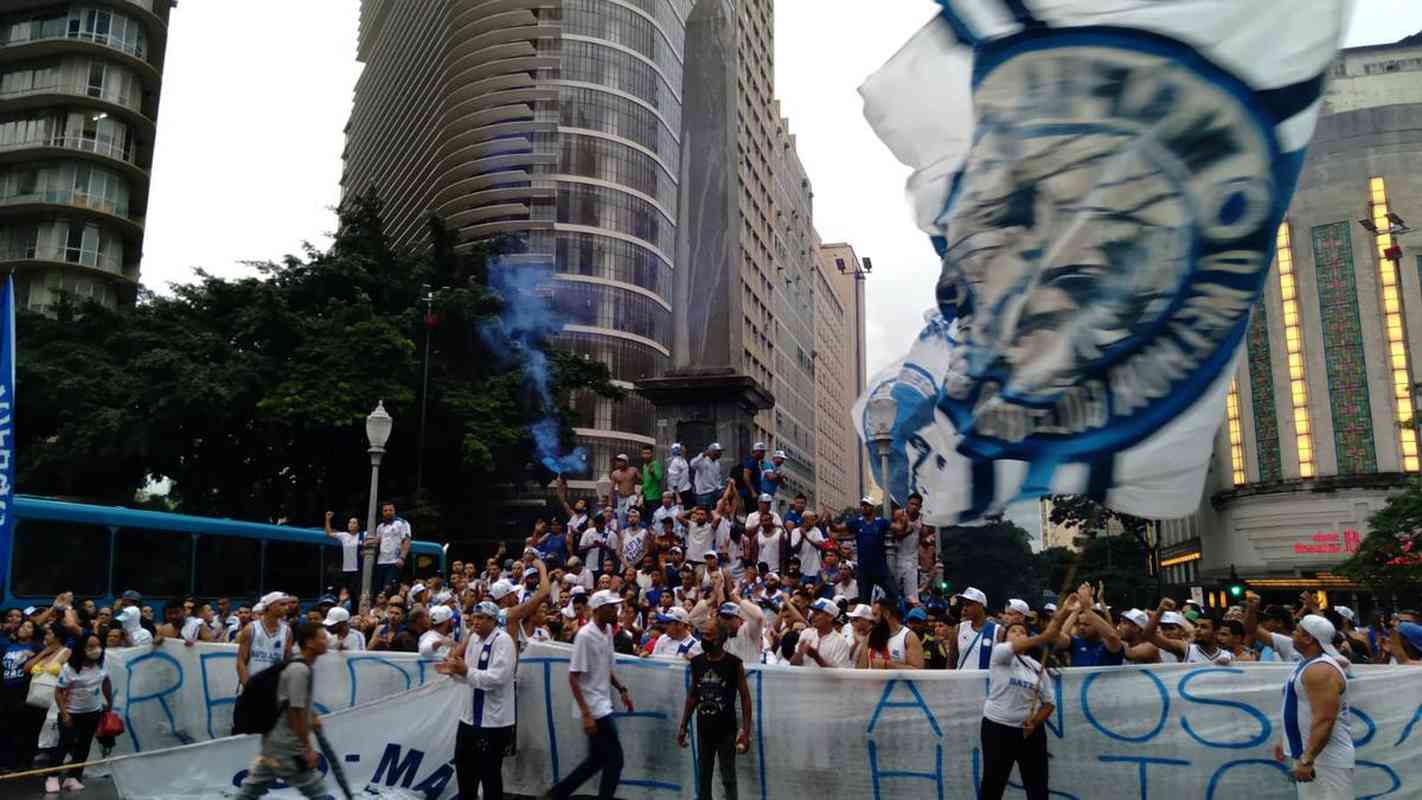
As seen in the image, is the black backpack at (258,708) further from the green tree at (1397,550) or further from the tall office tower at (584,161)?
the tall office tower at (584,161)

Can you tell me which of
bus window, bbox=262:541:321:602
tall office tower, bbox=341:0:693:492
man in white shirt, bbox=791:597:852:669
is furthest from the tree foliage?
man in white shirt, bbox=791:597:852:669

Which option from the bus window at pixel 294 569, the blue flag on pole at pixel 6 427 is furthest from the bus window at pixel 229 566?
the blue flag on pole at pixel 6 427

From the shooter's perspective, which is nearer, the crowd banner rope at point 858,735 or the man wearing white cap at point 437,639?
the crowd banner rope at point 858,735

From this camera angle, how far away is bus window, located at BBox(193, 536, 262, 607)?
59.2ft

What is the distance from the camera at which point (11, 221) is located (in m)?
49.1

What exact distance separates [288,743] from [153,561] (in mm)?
12292

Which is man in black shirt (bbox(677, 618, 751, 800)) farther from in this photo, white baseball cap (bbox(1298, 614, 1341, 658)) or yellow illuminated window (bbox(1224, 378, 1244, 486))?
yellow illuminated window (bbox(1224, 378, 1244, 486))

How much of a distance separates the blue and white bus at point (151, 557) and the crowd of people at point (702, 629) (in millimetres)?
1029

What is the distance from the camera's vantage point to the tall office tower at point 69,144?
1918 inches

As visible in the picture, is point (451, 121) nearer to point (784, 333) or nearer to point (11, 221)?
point (11, 221)

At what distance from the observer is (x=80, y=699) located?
9898 mm

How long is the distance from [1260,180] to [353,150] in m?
112

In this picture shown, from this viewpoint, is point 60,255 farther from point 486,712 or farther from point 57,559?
point 486,712

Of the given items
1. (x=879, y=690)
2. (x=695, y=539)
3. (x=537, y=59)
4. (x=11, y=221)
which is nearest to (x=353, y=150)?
(x=537, y=59)
